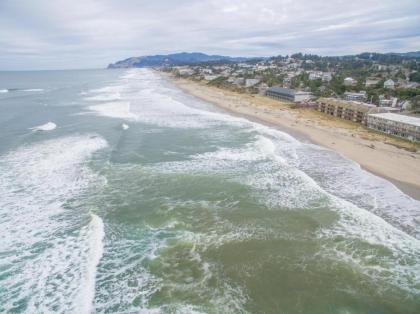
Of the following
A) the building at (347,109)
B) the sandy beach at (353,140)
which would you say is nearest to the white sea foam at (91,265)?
the sandy beach at (353,140)

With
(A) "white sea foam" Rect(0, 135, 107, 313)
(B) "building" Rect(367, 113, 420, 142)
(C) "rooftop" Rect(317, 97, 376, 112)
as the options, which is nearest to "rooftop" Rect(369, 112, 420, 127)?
(B) "building" Rect(367, 113, 420, 142)

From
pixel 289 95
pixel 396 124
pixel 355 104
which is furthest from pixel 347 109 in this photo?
pixel 289 95

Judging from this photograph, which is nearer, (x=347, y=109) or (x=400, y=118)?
(x=400, y=118)

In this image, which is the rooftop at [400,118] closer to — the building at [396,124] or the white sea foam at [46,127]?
the building at [396,124]

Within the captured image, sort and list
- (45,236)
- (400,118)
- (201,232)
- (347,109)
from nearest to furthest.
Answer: (45,236)
(201,232)
(400,118)
(347,109)

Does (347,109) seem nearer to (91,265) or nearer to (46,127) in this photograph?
(46,127)

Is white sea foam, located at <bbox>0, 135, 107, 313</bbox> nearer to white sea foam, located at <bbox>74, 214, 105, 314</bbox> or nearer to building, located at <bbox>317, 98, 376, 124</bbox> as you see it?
white sea foam, located at <bbox>74, 214, 105, 314</bbox>
